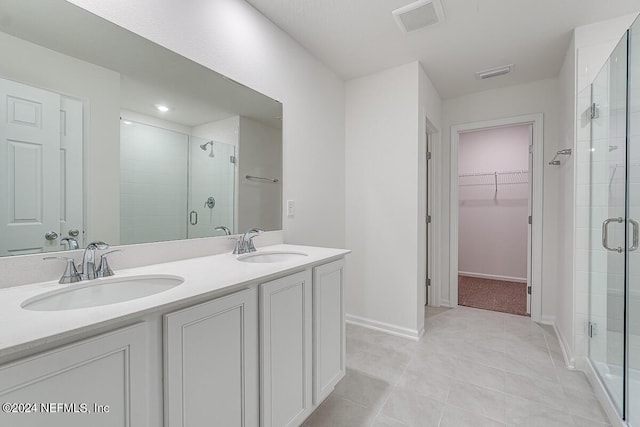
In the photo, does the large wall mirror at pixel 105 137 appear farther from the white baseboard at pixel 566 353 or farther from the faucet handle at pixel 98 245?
the white baseboard at pixel 566 353

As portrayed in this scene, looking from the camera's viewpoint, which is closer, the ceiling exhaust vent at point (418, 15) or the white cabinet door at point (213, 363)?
the white cabinet door at point (213, 363)

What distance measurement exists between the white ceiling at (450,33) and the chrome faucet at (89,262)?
1.70 meters

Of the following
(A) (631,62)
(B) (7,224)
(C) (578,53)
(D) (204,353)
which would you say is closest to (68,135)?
(B) (7,224)

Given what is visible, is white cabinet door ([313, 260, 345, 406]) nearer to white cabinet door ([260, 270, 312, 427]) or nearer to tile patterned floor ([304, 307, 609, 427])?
white cabinet door ([260, 270, 312, 427])

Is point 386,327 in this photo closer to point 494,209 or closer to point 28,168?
point 28,168

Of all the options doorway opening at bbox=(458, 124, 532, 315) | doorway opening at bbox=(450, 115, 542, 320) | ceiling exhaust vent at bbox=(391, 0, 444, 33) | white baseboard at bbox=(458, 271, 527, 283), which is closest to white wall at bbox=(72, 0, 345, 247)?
ceiling exhaust vent at bbox=(391, 0, 444, 33)

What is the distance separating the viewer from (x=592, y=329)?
1.93m

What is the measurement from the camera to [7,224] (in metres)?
0.99

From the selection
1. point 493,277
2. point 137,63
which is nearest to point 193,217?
point 137,63

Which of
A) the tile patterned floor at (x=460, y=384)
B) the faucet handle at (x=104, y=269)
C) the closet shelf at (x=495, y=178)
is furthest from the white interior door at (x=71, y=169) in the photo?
the closet shelf at (x=495, y=178)

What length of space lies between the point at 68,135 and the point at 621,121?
2.80 m

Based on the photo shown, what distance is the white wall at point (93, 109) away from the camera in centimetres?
105

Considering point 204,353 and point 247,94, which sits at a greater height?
point 247,94

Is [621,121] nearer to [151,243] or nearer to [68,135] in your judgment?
[151,243]
